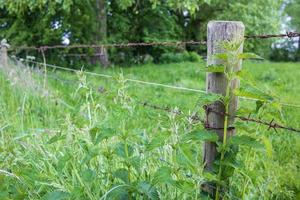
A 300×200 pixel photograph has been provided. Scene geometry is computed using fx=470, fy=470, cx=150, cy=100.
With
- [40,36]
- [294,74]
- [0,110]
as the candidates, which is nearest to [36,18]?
[40,36]

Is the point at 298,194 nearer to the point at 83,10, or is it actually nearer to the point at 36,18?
the point at 83,10

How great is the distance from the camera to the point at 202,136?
2.30 metres

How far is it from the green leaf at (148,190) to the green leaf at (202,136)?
11.3 inches

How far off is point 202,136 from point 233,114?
23 centimetres

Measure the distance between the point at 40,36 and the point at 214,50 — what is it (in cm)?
1310

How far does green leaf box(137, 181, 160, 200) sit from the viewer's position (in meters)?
2.22

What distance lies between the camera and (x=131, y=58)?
642 inches

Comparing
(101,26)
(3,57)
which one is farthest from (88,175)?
(101,26)

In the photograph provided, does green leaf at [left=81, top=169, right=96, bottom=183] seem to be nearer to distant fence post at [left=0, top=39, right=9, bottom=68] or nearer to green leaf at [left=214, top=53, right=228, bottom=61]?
green leaf at [left=214, top=53, right=228, bottom=61]

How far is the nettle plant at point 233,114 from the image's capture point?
2166 millimetres

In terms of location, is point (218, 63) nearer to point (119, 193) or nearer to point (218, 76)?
point (218, 76)

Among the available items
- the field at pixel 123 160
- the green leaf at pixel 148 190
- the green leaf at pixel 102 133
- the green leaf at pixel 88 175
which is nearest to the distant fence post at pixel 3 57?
the field at pixel 123 160

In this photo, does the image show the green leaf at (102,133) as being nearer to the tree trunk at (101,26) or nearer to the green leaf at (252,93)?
the green leaf at (252,93)

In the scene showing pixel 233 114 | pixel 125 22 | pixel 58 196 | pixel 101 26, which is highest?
pixel 125 22
